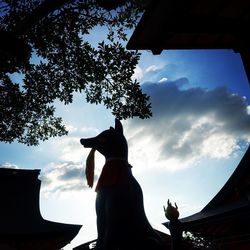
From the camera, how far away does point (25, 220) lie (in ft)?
29.3

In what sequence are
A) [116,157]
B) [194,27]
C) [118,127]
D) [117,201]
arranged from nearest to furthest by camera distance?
[194,27]
[117,201]
[116,157]
[118,127]

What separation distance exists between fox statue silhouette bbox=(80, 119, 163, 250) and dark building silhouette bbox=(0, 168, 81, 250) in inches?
220

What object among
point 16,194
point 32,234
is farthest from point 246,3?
point 16,194

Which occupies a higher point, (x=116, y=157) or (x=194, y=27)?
(x=194, y=27)

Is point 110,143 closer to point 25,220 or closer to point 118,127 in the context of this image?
point 118,127

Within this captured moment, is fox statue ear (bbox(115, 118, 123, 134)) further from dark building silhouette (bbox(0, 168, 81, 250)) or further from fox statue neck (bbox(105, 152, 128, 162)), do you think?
dark building silhouette (bbox(0, 168, 81, 250))

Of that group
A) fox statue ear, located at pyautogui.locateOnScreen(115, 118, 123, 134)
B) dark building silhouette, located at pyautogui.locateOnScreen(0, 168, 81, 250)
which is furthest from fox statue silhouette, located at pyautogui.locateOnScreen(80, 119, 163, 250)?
dark building silhouette, located at pyautogui.locateOnScreen(0, 168, 81, 250)

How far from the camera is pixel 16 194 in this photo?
33.9ft

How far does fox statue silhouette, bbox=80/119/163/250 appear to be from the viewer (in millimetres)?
2752

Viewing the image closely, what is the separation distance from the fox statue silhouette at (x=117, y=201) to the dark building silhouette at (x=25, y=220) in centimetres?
559

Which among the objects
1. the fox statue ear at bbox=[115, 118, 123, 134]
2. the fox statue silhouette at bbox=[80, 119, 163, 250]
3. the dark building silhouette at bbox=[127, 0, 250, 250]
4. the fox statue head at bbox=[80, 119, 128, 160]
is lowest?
the fox statue silhouette at bbox=[80, 119, 163, 250]

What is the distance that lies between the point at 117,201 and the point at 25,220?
7216 millimetres

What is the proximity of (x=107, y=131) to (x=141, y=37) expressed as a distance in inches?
59.2

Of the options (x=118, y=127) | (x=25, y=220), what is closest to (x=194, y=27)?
(x=118, y=127)
